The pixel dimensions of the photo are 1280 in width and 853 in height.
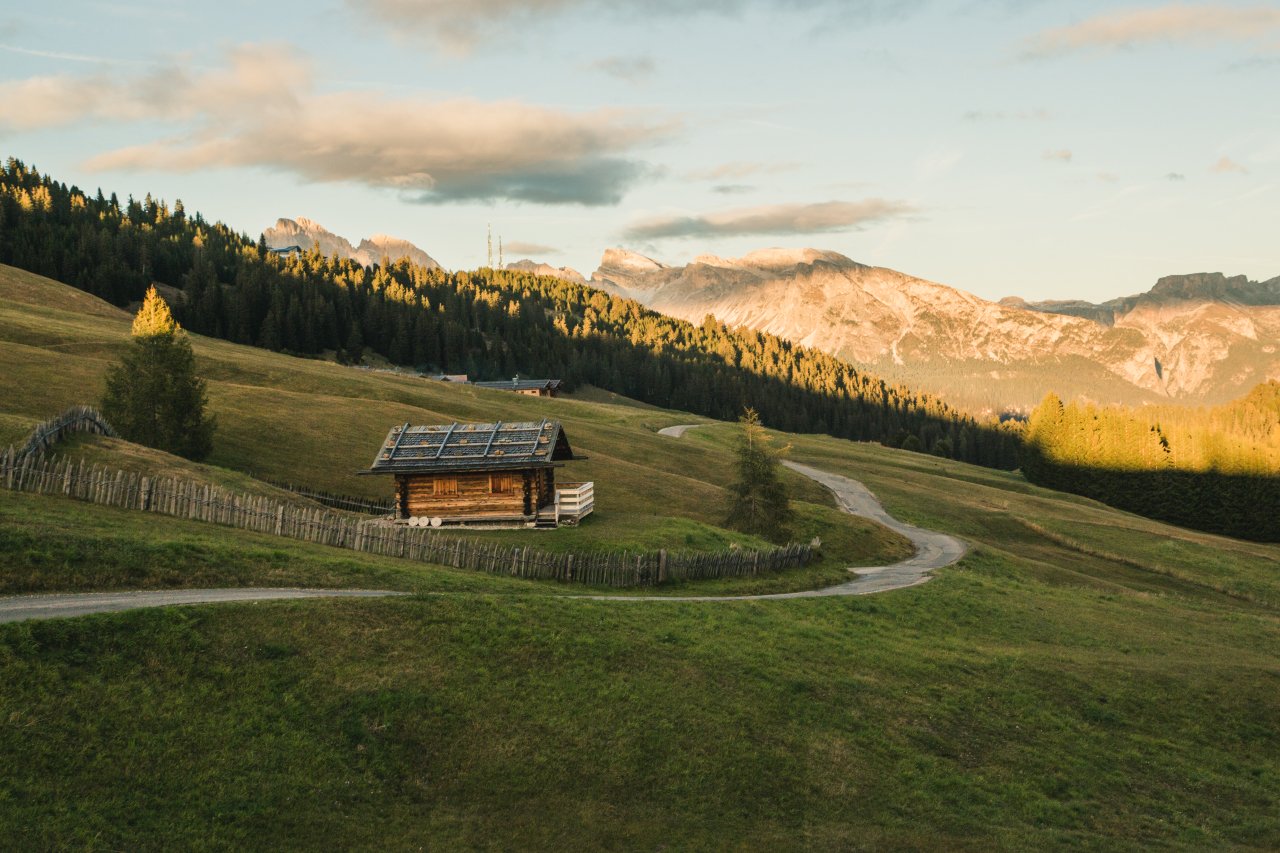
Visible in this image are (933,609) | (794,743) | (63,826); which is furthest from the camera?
(933,609)

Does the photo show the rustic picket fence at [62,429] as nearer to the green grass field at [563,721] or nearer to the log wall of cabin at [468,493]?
the green grass field at [563,721]

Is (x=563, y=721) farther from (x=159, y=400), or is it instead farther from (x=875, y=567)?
(x=159, y=400)

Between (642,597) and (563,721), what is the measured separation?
1444 cm

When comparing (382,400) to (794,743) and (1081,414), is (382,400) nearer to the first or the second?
(794,743)

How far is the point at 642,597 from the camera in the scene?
35.3 m

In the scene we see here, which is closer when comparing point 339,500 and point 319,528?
point 319,528

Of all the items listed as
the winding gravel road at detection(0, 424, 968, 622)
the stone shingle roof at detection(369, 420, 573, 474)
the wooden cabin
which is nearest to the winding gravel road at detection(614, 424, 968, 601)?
the winding gravel road at detection(0, 424, 968, 622)

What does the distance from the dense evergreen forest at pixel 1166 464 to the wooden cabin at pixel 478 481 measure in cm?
10641

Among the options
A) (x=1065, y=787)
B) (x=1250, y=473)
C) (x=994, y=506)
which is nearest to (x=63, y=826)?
(x=1065, y=787)

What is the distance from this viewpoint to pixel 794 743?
21.8 metres

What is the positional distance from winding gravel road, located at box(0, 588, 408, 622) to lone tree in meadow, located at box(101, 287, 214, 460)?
1239 inches

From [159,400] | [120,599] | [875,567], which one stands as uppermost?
[159,400]

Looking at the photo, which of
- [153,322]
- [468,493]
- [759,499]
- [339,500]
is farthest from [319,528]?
[759,499]

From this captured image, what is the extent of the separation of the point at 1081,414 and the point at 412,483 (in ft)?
426
